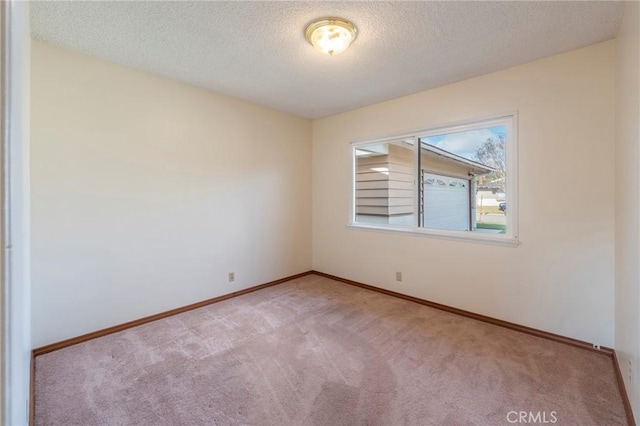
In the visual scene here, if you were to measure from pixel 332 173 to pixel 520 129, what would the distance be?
93.2 inches

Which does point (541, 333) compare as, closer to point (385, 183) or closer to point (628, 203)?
point (628, 203)

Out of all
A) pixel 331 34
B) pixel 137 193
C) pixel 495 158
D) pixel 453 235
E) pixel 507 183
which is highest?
pixel 331 34

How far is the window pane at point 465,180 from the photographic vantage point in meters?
2.89

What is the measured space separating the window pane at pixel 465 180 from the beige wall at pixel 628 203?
2.81ft

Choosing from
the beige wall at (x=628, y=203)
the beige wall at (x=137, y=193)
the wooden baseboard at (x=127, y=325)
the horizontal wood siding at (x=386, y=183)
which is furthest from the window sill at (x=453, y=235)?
the wooden baseboard at (x=127, y=325)

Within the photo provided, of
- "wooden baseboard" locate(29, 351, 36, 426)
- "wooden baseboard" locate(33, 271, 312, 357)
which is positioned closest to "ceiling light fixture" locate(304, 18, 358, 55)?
"wooden baseboard" locate(33, 271, 312, 357)

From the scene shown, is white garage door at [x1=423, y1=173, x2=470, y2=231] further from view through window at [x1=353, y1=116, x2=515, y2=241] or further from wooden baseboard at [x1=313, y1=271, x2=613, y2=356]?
wooden baseboard at [x1=313, y1=271, x2=613, y2=356]

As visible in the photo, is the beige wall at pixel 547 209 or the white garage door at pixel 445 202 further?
the white garage door at pixel 445 202

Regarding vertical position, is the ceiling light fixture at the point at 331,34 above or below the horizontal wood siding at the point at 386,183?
above

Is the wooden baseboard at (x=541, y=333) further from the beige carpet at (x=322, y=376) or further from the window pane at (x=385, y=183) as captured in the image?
the window pane at (x=385, y=183)

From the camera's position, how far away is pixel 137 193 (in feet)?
9.18

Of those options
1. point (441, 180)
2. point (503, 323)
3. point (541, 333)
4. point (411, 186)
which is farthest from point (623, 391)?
point (411, 186)

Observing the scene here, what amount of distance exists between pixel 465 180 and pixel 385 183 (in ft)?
3.51

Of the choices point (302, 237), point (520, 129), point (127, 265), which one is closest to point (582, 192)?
point (520, 129)
